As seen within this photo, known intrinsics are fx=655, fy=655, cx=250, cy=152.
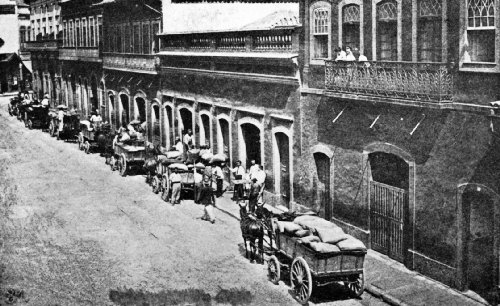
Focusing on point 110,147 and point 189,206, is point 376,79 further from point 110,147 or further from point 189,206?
point 110,147

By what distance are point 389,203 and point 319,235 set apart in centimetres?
379

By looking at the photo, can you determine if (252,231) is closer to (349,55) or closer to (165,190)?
(349,55)

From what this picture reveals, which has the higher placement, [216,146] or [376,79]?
[376,79]

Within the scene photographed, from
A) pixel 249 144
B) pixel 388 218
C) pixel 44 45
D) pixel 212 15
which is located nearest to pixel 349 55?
pixel 388 218

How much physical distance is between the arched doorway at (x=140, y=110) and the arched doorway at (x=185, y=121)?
20.3 feet

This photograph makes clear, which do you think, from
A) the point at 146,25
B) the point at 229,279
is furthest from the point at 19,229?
the point at 146,25

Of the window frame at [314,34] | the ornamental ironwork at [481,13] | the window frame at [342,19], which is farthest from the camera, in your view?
the window frame at [314,34]

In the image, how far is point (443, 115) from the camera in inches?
594

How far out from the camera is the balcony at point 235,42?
2136 cm

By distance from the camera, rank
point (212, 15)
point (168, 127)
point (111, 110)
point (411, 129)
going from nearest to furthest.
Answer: point (411, 129), point (212, 15), point (168, 127), point (111, 110)

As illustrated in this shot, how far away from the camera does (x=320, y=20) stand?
1977 centimetres

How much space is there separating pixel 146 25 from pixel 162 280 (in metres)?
20.9

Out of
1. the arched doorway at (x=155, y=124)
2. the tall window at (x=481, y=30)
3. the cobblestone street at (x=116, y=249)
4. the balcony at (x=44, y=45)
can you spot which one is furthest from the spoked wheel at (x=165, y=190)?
the balcony at (x=44, y=45)

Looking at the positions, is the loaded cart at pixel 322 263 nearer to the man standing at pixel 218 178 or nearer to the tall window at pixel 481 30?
the tall window at pixel 481 30
